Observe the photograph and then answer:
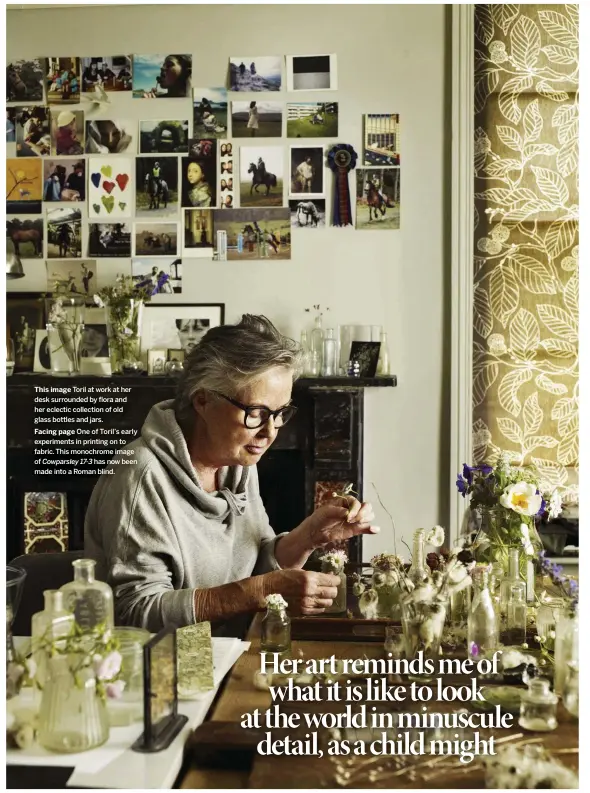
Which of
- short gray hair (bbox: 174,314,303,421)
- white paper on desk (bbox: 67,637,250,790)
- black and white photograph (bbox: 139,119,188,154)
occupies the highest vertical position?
black and white photograph (bbox: 139,119,188,154)

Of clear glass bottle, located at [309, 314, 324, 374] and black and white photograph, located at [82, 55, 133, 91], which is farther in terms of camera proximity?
clear glass bottle, located at [309, 314, 324, 374]

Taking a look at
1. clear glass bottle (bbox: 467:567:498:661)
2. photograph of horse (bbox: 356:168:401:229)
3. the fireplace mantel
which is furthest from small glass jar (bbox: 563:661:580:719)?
photograph of horse (bbox: 356:168:401:229)

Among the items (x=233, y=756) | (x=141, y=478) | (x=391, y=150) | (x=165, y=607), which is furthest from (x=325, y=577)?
(x=391, y=150)

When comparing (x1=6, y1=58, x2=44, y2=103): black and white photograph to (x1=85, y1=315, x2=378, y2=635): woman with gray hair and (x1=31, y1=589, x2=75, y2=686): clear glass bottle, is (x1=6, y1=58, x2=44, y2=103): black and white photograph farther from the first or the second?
(x1=31, y1=589, x2=75, y2=686): clear glass bottle

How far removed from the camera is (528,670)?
1110 millimetres

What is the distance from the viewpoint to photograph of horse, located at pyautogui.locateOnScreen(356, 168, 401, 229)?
9.31 ft

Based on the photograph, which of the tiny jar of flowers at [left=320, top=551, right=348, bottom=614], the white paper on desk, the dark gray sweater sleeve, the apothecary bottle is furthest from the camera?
the tiny jar of flowers at [left=320, top=551, right=348, bottom=614]

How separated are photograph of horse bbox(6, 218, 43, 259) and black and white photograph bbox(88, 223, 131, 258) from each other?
217mm

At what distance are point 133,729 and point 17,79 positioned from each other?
105 inches

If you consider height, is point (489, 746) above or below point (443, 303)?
below

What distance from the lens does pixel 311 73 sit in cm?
278

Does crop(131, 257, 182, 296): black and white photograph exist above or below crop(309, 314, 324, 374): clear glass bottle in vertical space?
above
